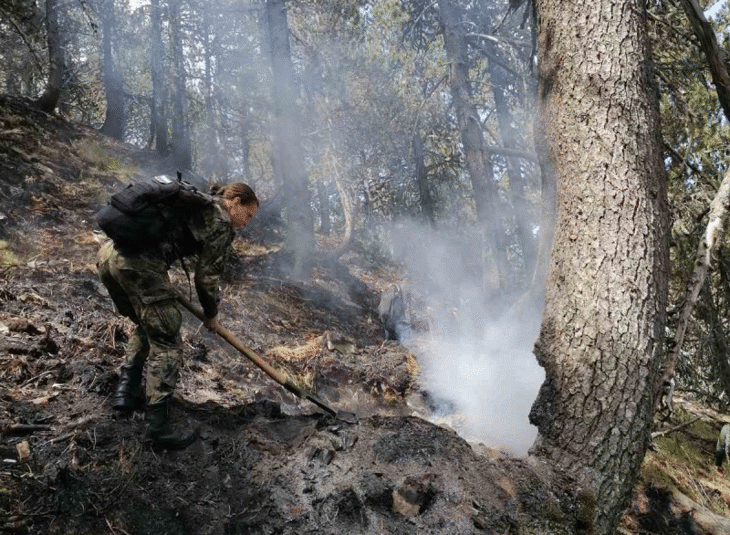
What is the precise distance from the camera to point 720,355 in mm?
4750

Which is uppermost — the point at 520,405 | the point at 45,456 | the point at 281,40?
the point at 281,40

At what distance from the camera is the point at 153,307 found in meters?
3.12

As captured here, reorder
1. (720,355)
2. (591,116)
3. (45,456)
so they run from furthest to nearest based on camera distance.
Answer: (720,355) < (591,116) < (45,456)

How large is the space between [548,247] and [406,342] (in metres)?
4.83

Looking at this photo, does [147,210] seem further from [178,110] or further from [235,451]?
[178,110]

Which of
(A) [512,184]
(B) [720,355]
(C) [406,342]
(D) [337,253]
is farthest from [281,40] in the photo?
(A) [512,184]

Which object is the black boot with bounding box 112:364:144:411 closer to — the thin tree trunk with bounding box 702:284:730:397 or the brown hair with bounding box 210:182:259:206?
the brown hair with bounding box 210:182:259:206

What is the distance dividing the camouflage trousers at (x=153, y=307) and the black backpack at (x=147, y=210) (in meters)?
0.12

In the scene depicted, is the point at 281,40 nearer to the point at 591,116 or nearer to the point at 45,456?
the point at 591,116

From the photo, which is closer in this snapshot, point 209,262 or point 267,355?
point 209,262

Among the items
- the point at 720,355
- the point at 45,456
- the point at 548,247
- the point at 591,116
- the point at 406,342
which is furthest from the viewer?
the point at 406,342

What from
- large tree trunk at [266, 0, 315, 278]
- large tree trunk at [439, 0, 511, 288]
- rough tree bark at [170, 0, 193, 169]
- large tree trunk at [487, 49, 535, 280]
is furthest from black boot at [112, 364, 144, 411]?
large tree trunk at [487, 49, 535, 280]

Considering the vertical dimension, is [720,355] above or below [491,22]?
below

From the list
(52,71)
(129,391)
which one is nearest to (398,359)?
(129,391)
